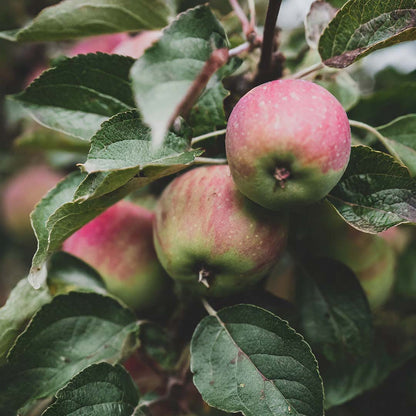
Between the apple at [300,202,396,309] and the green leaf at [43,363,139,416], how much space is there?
35 cm

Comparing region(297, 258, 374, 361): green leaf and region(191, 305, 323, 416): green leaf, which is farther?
region(297, 258, 374, 361): green leaf

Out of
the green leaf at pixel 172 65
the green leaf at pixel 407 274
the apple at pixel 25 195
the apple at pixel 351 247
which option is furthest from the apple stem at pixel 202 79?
the apple at pixel 25 195

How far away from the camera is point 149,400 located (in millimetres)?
694

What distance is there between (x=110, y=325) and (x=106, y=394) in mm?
106

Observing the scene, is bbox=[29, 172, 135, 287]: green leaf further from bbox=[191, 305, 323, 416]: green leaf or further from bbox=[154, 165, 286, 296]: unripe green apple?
bbox=[191, 305, 323, 416]: green leaf

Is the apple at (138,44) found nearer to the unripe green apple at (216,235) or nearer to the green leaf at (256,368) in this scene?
the unripe green apple at (216,235)

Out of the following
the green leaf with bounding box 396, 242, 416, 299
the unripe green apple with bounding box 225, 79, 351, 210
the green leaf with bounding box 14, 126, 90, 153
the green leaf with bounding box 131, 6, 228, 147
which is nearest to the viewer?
the green leaf with bounding box 131, 6, 228, 147

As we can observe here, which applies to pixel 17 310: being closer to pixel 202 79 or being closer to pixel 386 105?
pixel 202 79

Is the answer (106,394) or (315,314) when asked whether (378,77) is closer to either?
(315,314)

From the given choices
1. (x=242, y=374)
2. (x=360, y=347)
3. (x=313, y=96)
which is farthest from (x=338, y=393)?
(x=313, y=96)

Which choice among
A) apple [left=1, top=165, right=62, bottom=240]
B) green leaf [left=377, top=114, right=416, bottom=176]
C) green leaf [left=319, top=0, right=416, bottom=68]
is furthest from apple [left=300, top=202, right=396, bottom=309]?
apple [left=1, top=165, right=62, bottom=240]

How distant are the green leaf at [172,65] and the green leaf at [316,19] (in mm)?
219

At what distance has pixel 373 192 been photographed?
58 cm

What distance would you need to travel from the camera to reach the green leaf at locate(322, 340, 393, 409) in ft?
2.58
